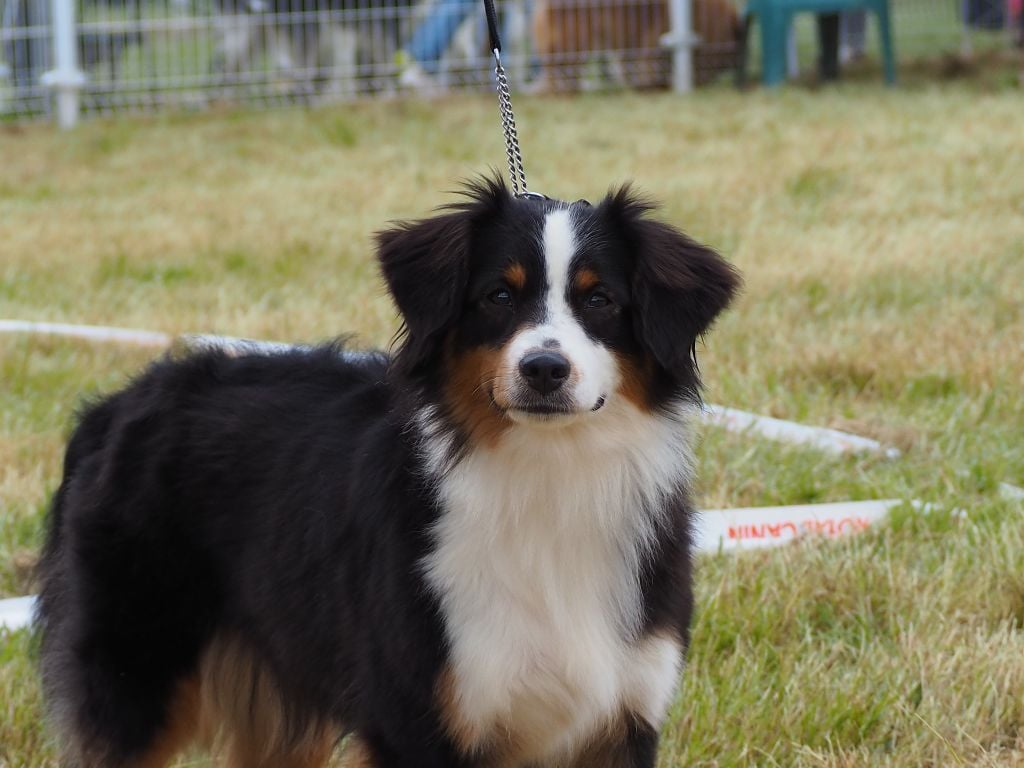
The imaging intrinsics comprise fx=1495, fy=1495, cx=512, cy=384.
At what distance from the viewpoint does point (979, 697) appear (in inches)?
137

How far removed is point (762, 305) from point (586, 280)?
434 cm

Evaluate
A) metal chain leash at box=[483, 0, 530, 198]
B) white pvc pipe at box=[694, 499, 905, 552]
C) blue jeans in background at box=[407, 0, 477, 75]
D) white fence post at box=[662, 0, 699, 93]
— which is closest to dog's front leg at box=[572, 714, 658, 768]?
metal chain leash at box=[483, 0, 530, 198]

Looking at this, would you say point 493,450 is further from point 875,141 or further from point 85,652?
point 875,141

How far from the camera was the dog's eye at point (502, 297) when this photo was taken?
2.84m

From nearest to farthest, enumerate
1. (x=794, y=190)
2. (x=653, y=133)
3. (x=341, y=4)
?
(x=794, y=190) < (x=653, y=133) < (x=341, y=4)

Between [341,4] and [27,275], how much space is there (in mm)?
6051

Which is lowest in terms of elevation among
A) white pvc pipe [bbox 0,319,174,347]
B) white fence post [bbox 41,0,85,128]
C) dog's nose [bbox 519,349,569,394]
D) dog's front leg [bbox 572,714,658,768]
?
dog's front leg [bbox 572,714,658,768]

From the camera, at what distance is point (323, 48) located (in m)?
13.6

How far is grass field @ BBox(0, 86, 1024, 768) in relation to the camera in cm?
359

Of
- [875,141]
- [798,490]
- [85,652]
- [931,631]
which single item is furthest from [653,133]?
[85,652]

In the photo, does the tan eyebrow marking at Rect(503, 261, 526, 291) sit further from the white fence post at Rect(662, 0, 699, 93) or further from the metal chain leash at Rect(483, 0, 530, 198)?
the white fence post at Rect(662, 0, 699, 93)

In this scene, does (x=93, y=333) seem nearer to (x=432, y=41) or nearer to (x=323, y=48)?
(x=323, y=48)

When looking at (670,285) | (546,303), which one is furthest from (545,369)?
(670,285)

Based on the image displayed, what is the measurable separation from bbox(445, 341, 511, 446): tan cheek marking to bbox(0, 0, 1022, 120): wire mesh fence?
36.2 ft
